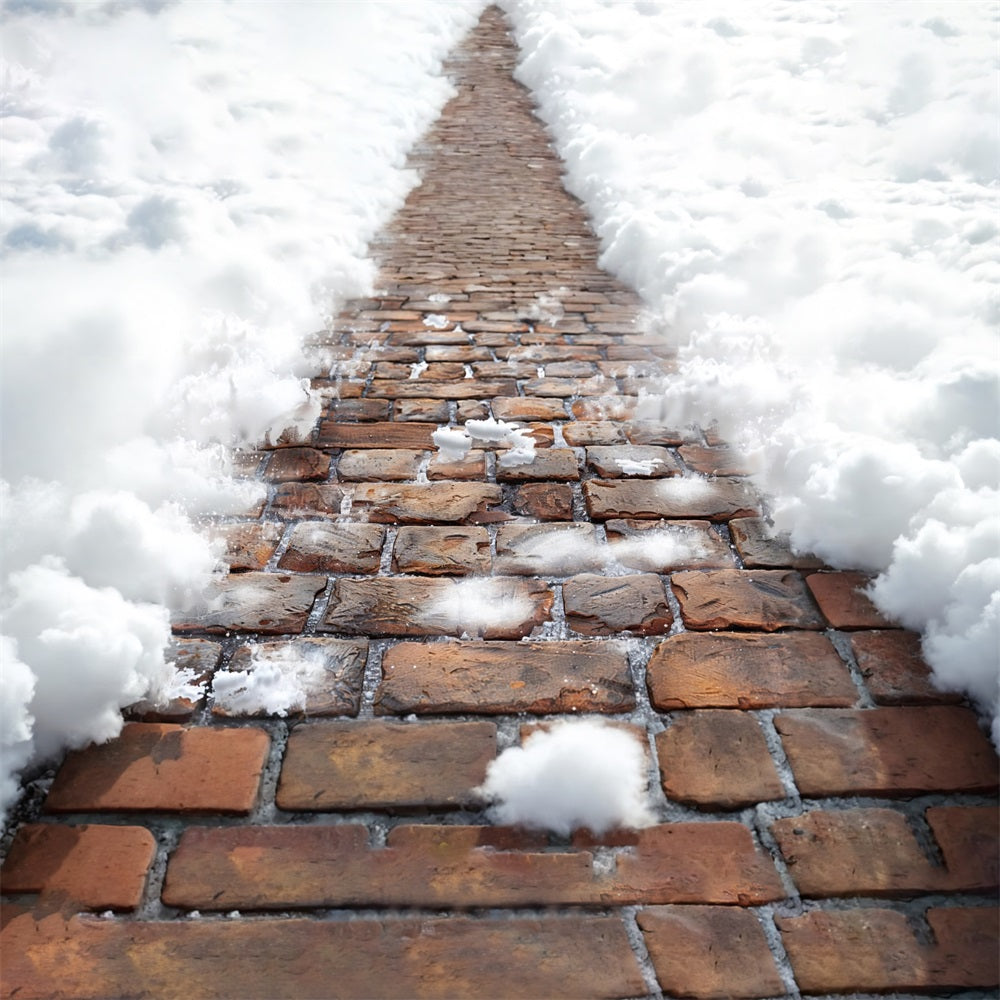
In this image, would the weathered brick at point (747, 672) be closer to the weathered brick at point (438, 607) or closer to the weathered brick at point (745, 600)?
the weathered brick at point (745, 600)

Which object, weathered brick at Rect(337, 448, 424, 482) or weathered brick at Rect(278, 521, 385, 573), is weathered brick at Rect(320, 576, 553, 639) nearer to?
weathered brick at Rect(278, 521, 385, 573)

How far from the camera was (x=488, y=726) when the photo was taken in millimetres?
1064

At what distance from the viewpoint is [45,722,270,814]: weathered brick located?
95cm

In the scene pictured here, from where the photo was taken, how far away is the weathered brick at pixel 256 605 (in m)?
1.23

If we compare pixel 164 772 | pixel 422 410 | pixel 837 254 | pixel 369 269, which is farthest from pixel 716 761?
pixel 369 269

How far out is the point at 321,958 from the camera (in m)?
0.81

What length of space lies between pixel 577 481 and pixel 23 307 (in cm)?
145

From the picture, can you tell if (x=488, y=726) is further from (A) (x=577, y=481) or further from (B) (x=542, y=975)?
(A) (x=577, y=481)

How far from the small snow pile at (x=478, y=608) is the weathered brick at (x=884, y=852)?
50 cm

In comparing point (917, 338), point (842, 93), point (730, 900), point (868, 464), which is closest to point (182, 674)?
point (730, 900)

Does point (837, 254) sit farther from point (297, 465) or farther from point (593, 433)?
point (297, 465)

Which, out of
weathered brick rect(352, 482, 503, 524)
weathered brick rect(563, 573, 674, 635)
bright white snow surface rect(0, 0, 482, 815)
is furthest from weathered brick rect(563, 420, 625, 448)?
bright white snow surface rect(0, 0, 482, 815)

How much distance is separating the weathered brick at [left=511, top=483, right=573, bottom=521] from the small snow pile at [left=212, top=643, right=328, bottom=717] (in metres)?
0.54

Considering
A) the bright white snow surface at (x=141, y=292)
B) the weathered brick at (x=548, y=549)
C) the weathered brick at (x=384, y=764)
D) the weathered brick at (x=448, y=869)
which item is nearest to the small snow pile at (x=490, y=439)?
the weathered brick at (x=548, y=549)
